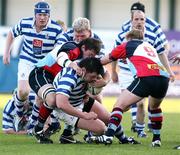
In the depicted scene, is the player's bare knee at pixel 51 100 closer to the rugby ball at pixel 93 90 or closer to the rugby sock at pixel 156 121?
the rugby ball at pixel 93 90

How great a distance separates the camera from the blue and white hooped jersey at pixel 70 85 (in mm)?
10297

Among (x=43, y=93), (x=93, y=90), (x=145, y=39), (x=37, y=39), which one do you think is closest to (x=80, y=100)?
(x=93, y=90)

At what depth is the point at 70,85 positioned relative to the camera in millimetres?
10305

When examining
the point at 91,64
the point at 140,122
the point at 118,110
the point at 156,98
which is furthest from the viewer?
the point at 140,122

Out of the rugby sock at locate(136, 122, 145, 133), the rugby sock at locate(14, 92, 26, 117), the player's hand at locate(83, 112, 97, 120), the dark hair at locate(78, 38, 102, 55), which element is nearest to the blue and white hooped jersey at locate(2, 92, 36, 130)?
the rugby sock at locate(14, 92, 26, 117)

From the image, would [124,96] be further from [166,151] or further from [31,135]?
[31,135]

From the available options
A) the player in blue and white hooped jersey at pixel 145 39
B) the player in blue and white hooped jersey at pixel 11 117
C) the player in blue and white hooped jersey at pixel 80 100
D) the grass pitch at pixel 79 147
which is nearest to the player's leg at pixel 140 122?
the player in blue and white hooped jersey at pixel 145 39

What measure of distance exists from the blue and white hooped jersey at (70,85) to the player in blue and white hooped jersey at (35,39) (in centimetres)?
210

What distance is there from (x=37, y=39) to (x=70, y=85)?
280 centimetres

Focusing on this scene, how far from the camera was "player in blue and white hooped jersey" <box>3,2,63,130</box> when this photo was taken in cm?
1277

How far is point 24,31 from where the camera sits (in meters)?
13.1

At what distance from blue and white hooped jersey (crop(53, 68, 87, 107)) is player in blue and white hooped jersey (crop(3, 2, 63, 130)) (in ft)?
6.88

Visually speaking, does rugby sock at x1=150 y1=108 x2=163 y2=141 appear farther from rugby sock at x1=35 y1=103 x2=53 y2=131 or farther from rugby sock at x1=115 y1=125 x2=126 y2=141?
rugby sock at x1=35 y1=103 x2=53 y2=131

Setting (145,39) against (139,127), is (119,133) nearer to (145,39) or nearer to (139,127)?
(139,127)
